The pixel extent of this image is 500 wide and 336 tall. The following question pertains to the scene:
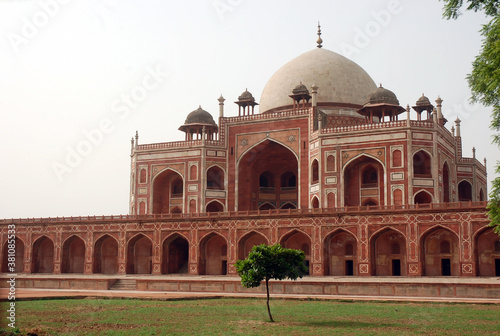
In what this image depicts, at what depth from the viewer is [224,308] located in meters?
19.3

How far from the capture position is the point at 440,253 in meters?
29.7

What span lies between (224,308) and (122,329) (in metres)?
5.11

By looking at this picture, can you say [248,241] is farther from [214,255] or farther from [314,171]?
[314,171]

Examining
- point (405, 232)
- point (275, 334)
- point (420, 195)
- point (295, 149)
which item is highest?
point (295, 149)

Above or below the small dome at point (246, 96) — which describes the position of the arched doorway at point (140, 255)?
below

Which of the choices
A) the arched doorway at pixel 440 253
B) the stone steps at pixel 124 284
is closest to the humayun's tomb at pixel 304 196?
the arched doorway at pixel 440 253

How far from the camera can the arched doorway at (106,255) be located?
119 feet

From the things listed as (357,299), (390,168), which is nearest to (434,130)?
(390,168)

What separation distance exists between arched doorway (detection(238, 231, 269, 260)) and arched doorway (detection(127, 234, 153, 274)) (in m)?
5.96

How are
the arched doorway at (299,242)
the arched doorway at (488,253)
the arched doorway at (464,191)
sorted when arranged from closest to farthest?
the arched doorway at (488,253) < the arched doorway at (299,242) < the arched doorway at (464,191)

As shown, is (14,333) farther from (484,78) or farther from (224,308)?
(484,78)

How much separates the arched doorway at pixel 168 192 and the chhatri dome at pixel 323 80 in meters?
7.84

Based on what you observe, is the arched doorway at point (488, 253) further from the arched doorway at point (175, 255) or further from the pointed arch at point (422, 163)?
the arched doorway at point (175, 255)

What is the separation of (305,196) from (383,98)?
7427 mm
